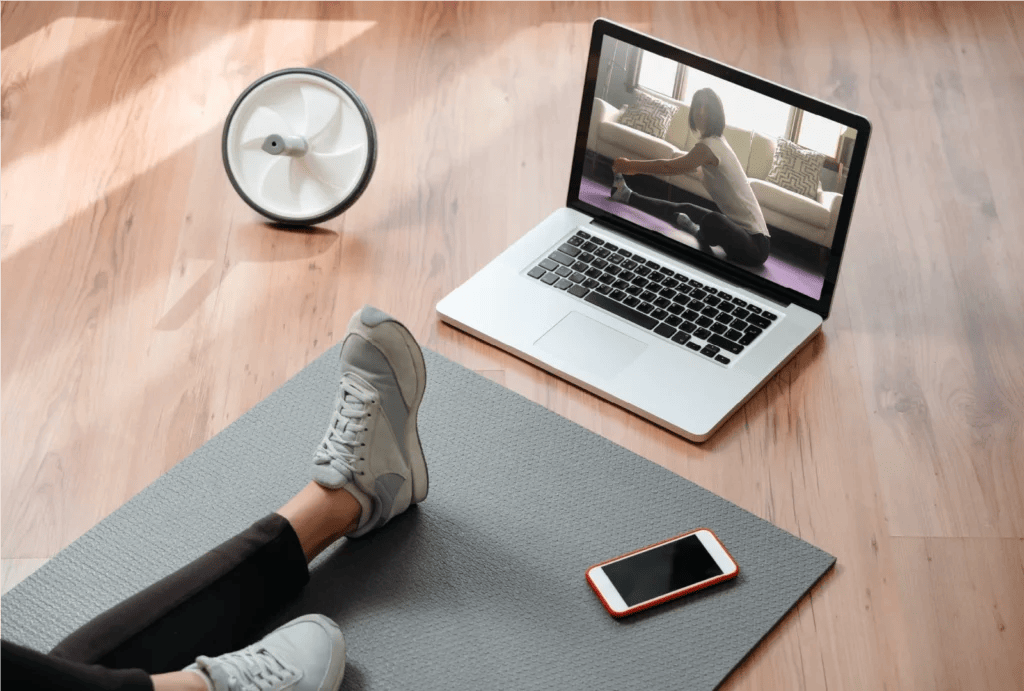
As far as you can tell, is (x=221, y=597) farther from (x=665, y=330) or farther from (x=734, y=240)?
(x=734, y=240)

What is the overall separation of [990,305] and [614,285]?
0.54 meters

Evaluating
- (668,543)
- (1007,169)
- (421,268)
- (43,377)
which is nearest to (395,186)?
(421,268)

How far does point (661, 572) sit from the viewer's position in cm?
142

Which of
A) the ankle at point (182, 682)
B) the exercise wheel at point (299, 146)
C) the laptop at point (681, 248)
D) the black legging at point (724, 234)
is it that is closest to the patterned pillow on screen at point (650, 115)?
the laptop at point (681, 248)

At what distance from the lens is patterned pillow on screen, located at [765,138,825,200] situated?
1606 mm

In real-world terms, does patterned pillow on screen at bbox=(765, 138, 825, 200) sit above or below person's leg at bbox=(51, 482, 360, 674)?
above

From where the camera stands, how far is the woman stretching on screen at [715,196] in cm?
166

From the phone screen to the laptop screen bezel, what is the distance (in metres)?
0.44

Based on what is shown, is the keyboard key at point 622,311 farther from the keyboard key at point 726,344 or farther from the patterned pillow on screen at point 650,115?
the patterned pillow on screen at point 650,115

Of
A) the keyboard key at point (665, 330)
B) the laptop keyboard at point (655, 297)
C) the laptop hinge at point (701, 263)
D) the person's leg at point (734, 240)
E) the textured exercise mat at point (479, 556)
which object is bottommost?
the textured exercise mat at point (479, 556)

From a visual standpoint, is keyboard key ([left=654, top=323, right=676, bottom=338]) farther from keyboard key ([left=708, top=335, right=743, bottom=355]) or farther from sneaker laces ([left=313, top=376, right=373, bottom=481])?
sneaker laces ([left=313, top=376, right=373, bottom=481])

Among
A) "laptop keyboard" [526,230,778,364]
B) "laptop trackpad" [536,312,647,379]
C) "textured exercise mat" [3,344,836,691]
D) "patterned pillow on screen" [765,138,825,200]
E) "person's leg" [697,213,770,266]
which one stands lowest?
"textured exercise mat" [3,344,836,691]

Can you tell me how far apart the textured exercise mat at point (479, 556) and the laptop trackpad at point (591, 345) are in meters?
0.09

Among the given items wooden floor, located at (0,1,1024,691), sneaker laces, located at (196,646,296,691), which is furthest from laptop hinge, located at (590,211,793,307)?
sneaker laces, located at (196,646,296,691)
